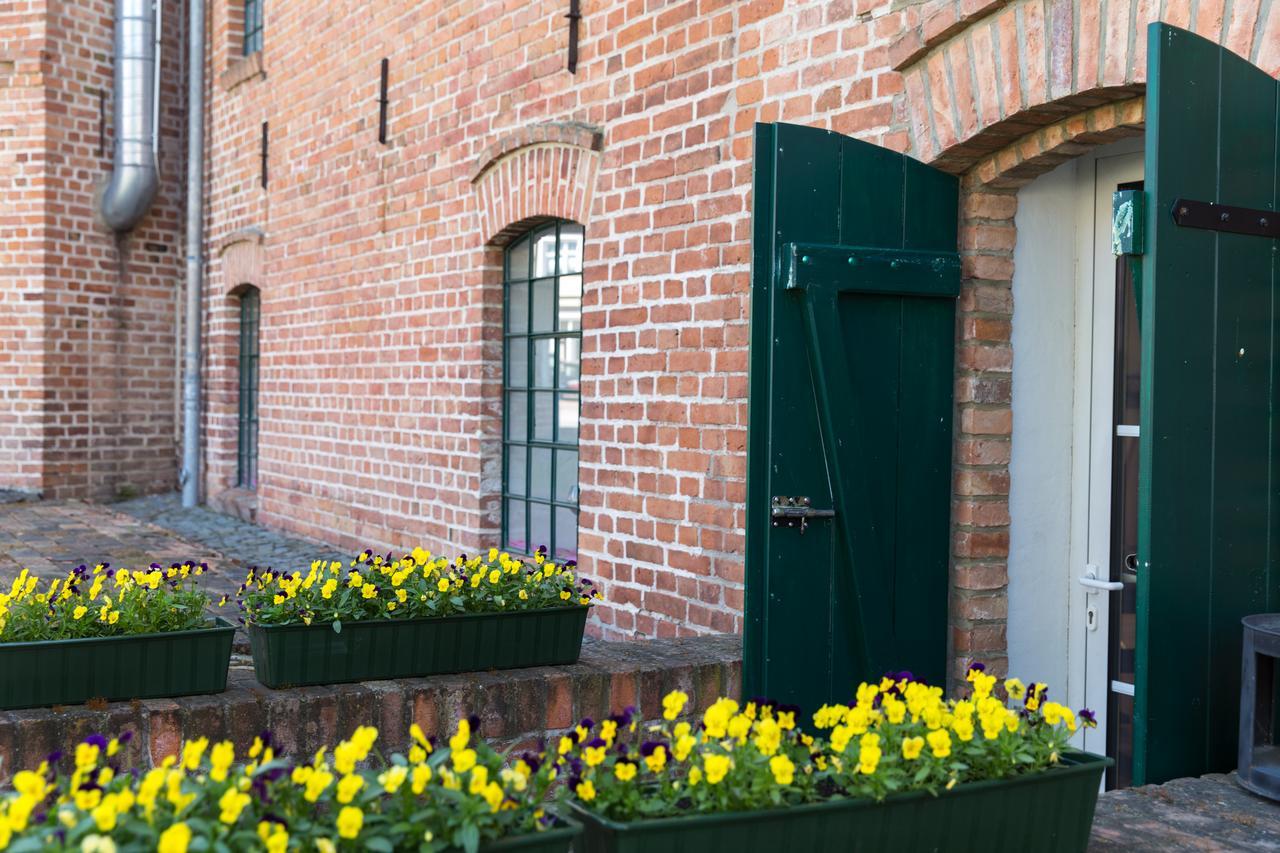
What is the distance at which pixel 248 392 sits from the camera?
10602 millimetres

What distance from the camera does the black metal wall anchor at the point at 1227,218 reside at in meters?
3.08

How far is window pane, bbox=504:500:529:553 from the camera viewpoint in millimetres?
6871

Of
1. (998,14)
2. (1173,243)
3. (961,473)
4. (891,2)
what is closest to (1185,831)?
(1173,243)

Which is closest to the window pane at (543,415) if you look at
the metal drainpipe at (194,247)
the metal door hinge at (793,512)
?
→ the metal door hinge at (793,512)

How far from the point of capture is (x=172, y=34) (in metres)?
11.9

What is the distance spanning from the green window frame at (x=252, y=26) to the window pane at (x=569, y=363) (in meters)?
5.06

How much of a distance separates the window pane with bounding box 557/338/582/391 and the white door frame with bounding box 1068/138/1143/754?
2643mm

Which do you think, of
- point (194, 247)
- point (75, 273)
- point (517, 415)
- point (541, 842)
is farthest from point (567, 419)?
point (75, 273)

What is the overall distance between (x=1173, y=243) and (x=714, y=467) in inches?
87.6

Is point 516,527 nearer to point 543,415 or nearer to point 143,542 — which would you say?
point 543,415

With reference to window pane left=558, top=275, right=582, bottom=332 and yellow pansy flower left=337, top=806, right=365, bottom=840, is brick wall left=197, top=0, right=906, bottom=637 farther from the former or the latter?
yellow pansy flower left=337, top=806, right=365, bottom=840

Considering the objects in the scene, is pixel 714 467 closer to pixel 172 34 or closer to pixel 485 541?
pixel 485 541

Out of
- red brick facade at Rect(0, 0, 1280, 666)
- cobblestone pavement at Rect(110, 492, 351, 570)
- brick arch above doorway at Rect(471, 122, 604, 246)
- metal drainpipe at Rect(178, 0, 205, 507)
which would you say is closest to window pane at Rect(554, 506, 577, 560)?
red brick facade at Rect(0, 0, 1280, 666)

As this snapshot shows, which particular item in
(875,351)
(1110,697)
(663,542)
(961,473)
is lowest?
(1110,697)
